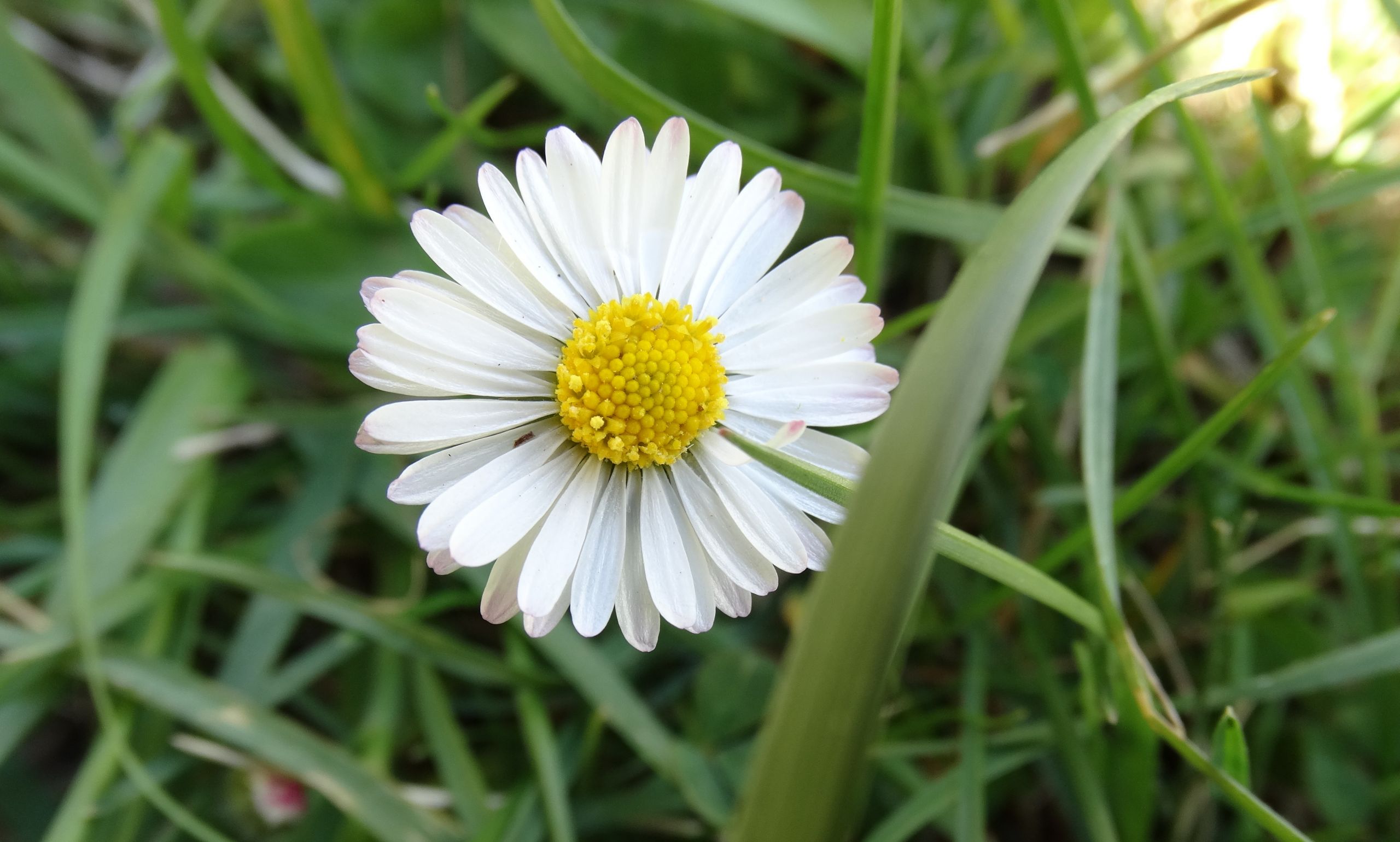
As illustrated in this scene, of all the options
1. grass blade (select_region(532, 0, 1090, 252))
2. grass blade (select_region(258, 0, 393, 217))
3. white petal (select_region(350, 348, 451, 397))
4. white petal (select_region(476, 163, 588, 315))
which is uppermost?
grass blade (select_region(258, 0, 393, 217))

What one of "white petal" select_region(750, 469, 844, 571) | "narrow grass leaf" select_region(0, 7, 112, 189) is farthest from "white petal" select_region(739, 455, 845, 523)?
"narrow grass leaf" select_region(0, 7, 112, 189)

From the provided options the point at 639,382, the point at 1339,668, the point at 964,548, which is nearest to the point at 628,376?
the point at 639,382

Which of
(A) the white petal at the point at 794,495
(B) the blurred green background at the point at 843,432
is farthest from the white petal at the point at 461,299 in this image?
Result: (B) the blurred green background at the point at 843,432

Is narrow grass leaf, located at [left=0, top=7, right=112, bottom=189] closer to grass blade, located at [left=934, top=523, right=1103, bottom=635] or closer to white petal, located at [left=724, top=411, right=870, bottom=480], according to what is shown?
white petal, located at [left=724, top=411, right=870, bottom=480]

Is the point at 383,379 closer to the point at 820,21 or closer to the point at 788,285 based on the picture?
the point at 788,285

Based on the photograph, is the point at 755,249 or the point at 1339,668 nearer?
the point at 755,249

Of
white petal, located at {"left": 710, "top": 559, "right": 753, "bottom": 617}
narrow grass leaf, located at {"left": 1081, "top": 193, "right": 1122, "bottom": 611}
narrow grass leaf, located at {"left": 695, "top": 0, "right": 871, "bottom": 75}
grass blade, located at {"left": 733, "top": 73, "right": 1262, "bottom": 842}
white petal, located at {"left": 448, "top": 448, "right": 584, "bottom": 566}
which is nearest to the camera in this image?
grass blade, located at {"left": 733, "top": 73, "right": 1262, "bottom": 842}

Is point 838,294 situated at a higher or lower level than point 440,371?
higher

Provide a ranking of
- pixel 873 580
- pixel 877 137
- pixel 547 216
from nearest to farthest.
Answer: pixel 873 580
pixel 547 216
pixel 877 137
